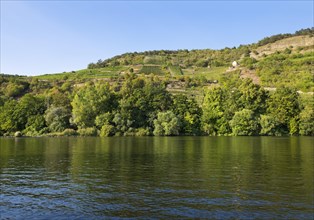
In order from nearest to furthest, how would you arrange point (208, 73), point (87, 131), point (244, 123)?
point (244, 123)
point (87, 131)
point (208, 73)

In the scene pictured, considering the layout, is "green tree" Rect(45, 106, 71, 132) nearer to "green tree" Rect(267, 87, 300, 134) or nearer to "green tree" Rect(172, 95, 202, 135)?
"green tree" Rect(172, 95, 202, 135)

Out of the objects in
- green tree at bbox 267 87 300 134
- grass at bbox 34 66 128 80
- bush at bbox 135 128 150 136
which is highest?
grass at bbox 34 66 128 80

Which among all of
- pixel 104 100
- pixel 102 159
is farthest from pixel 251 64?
pixel 102 159

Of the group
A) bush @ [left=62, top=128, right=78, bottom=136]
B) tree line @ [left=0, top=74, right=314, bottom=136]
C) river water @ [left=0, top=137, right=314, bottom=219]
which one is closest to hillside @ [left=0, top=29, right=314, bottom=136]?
tree line @ [left=0, top=74, right=314, bottom=136]

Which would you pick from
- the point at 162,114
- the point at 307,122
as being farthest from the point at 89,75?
the point at 307,122

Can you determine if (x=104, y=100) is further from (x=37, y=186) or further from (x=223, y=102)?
(x=37, y=186)

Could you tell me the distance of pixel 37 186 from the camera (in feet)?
86.2

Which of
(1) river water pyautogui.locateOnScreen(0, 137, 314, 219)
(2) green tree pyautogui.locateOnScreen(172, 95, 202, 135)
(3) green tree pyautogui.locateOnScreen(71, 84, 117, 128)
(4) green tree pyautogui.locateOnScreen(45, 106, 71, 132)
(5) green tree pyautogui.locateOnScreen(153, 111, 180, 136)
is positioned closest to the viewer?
(1) river water pyautogui.locateOnScreen(0, 137, 314, 219)

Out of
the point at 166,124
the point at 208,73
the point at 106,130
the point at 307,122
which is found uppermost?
the point at 208,73

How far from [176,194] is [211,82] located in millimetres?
139207

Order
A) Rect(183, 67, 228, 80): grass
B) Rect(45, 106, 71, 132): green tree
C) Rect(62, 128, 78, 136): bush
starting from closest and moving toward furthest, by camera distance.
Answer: Rect(62, 128, 78, 136): bush
Rect(45, 106, 71, 132): green tree
Rect(183, 67, 228, 80): grass

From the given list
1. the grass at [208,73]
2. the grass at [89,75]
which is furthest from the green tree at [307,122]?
the grass at [89,75]

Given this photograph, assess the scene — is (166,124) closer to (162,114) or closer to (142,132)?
(162,114)

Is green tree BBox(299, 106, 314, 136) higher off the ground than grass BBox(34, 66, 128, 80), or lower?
lower
